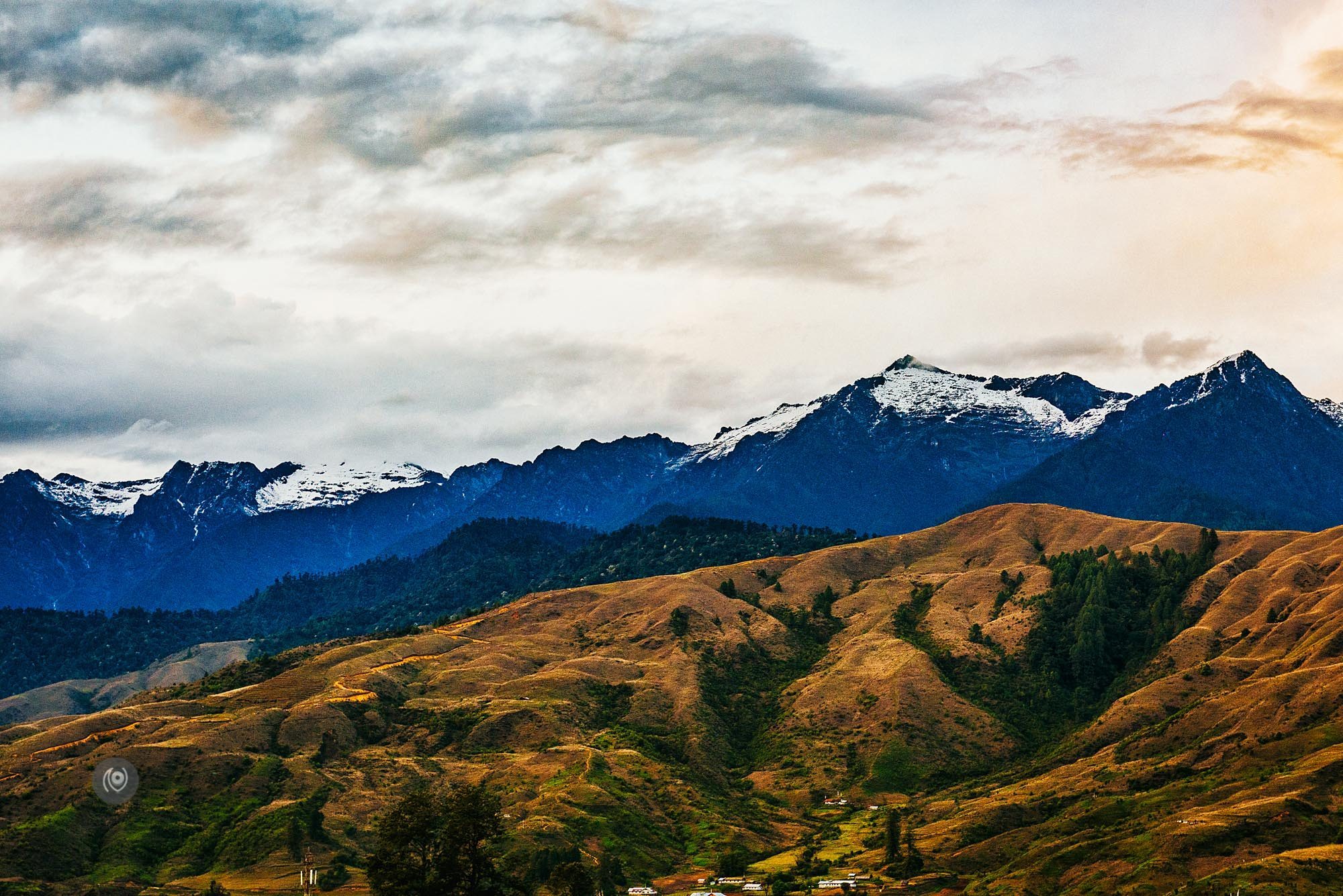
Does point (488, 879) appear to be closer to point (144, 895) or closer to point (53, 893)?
point (144, 895)

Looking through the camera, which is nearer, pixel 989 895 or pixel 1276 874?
pixel 1276 874

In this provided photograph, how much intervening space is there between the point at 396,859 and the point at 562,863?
37919 millimetres

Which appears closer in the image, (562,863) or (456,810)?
(456,810)

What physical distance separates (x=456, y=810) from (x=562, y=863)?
33.6 meters

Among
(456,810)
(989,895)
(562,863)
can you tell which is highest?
(456,810)

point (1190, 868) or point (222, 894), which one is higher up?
point (222, 894)

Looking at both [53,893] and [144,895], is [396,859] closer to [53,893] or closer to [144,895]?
[144,895]

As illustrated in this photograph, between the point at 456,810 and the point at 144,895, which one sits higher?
the point at 456,810

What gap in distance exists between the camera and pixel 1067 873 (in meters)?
199

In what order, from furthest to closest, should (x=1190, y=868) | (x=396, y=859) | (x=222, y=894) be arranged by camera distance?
(x=222, y=894) → (x=1190, y=868) → (x=396, y=859)

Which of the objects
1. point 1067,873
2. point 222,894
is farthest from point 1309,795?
point 222,894

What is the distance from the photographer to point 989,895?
648ft

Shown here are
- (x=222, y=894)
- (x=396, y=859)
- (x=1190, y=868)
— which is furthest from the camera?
(x=222, y=894)

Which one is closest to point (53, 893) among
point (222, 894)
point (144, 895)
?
point (144, 895)
